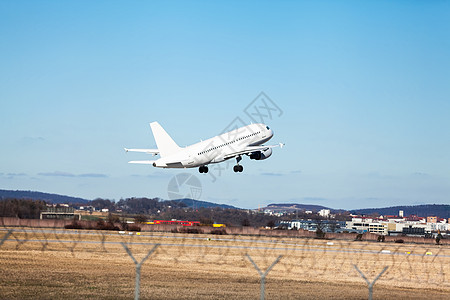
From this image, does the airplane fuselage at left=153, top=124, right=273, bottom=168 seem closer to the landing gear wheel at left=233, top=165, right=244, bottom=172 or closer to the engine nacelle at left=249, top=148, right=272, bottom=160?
the engine nacelle at left=249, top=148, right=272, bottom=160

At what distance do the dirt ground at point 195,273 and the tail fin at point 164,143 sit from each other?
2177 centimetres

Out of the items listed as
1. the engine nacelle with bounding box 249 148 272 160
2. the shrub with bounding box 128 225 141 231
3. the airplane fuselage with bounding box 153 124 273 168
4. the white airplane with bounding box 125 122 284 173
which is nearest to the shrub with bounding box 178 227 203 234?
the shrub with bounding box 128 225 141 231

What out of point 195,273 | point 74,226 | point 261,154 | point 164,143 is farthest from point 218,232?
point 195,273

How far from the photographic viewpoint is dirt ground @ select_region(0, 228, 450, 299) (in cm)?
3041

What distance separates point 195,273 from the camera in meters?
39.4

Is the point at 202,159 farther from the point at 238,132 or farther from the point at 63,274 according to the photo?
the point at 63,274

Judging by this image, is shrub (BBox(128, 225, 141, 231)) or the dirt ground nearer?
the dirt ground

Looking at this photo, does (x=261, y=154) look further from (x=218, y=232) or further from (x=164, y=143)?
(x=218, y=232)

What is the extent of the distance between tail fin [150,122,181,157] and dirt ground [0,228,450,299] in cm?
2177

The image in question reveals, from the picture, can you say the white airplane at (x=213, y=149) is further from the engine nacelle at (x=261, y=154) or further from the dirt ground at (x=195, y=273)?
the dirt ground at (x=195, y=273)

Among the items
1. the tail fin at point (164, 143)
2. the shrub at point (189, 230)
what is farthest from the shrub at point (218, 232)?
the tail fin at point (164, 143)

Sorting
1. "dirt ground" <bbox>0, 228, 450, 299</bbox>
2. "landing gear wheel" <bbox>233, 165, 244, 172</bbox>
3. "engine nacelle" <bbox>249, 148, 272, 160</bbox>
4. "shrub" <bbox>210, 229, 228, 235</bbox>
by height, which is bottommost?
"dirt ground" <bbox>0, 228, 450, 299</bbox>

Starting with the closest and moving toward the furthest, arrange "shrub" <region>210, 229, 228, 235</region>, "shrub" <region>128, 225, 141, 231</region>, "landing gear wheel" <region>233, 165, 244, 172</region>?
"landing gear wheel" <region>233, 165, 244, 172</region> → "shrub" <region>128, 225, 141, 231</region> → "shrub" <region>210, 229, 228, 235</region>

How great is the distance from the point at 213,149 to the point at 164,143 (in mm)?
6508
